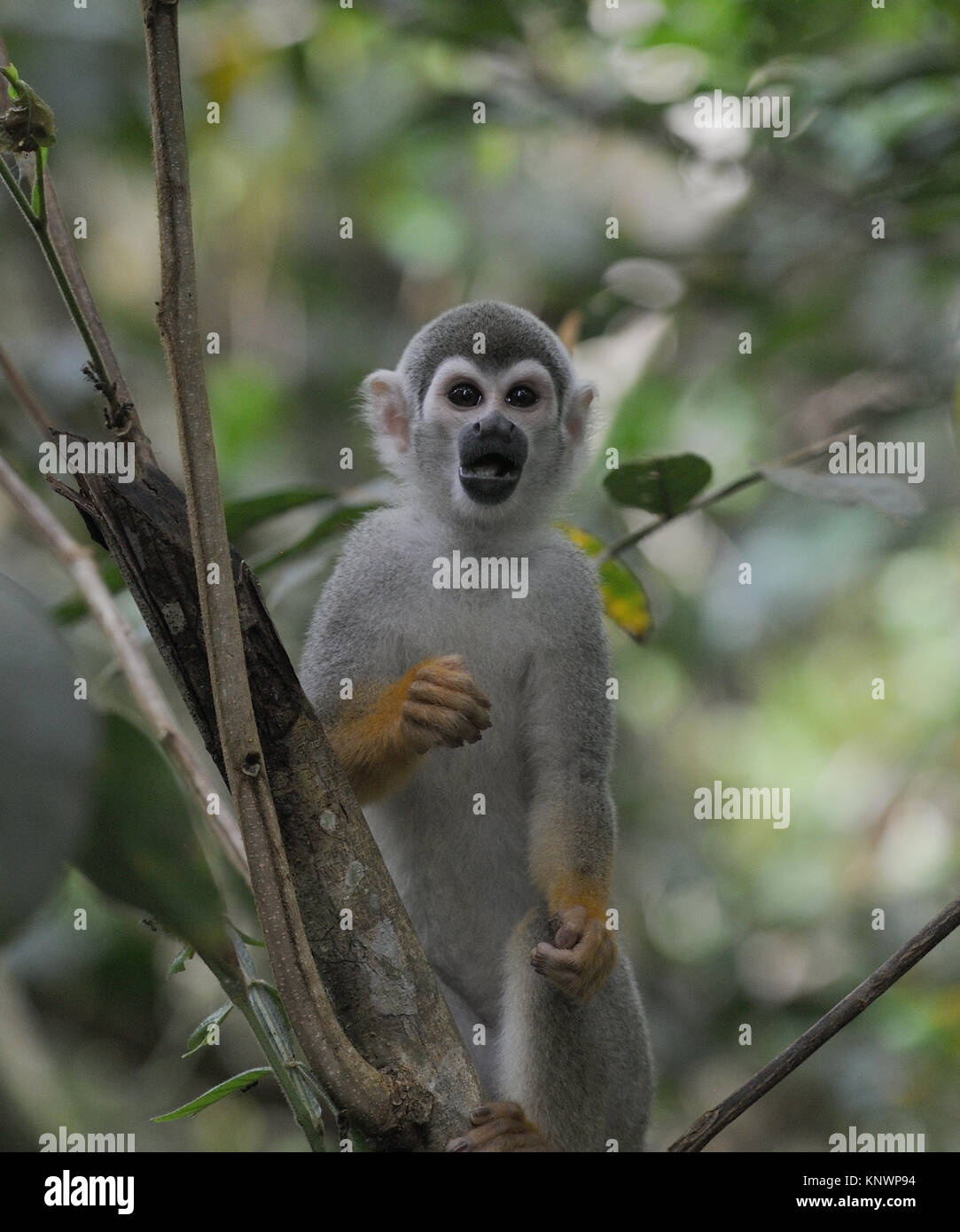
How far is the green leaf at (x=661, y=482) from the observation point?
8.70ft

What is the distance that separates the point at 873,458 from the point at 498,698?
1610 mm

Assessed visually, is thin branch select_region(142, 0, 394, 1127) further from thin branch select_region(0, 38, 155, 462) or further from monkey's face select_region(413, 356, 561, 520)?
monkey's face select_region(413, 356, 561, 520)

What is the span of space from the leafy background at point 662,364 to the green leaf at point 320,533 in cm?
37

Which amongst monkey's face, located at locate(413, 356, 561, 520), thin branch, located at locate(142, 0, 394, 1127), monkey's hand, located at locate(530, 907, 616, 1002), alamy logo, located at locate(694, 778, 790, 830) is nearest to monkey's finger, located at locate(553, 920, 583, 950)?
monkey's hand, located at locate(530, 907, 616, 1002)

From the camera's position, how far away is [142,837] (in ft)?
4.21

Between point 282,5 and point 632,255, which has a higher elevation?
point 282,5

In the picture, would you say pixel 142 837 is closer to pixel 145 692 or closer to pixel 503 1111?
pixel 145 692

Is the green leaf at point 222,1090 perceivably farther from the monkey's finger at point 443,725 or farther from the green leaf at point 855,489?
the green leaf at point 855,489

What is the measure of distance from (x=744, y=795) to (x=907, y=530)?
1465 millimetres

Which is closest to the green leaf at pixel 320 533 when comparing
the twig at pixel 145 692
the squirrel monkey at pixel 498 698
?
the squirrel monkey at pixel 498 698
